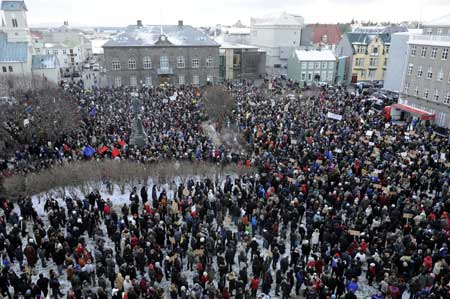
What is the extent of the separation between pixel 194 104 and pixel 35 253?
954 inches

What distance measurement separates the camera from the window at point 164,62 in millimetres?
54000

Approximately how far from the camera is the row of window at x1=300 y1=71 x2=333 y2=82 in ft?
190

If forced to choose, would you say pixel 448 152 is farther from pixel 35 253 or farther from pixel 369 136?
pixel 35 253

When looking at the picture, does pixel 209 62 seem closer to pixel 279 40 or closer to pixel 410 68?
pixel 279 40

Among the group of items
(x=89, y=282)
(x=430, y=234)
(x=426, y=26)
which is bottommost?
(x=89, y=282)

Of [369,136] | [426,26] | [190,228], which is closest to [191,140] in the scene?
[190,228]

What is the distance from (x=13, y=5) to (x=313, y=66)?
149 ft

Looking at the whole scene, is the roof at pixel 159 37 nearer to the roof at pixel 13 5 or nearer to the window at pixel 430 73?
the roof at pixel 13 5

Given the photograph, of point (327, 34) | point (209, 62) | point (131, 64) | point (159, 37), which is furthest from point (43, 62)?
point (327, 34)

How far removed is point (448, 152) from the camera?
75.3 feet

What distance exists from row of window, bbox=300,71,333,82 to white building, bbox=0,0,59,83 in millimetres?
36556

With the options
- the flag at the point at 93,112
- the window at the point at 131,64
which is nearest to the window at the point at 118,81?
the window at the point at 131,64

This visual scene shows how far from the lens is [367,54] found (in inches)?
2311

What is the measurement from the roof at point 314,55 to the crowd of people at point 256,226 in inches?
1283
